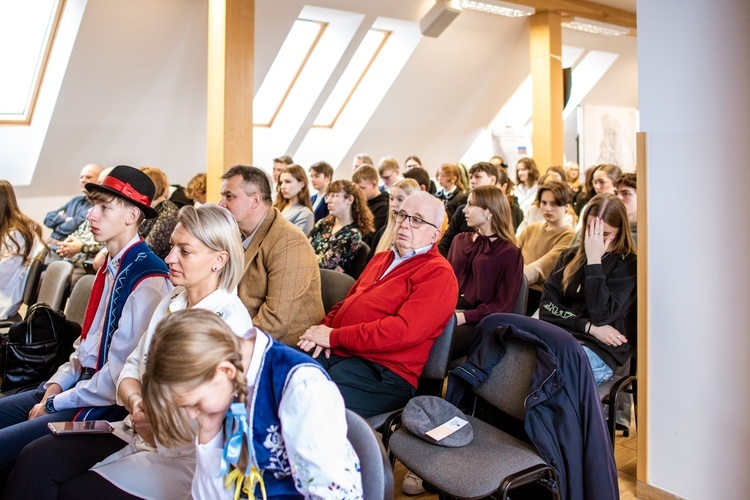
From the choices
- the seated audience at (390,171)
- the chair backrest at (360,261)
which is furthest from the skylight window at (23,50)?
the chair backrest at (360,261)

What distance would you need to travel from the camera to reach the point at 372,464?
4.36 ft

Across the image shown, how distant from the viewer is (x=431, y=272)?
2402mm

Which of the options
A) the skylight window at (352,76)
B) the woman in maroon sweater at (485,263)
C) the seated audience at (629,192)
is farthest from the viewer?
the skylight window at (352,76)

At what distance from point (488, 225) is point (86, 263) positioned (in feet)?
8.04

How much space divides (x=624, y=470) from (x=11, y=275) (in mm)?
2888

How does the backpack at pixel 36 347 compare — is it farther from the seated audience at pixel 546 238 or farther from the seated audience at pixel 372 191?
the seated audience at pixel 372 191

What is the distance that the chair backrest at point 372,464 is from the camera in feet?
4.33

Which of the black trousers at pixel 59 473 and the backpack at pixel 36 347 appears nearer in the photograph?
the black trousers at pixel 59 473

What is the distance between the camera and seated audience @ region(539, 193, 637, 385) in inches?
101

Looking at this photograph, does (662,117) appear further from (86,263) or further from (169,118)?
(169,118)

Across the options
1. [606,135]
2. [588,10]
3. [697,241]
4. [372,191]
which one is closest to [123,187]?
[697,241]

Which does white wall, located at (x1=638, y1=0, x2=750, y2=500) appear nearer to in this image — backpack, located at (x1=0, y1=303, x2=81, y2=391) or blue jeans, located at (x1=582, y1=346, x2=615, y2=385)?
blue jeans, located at (x1=582, y1=346, x2=615, y2=385)

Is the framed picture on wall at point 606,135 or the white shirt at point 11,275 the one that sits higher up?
the framed picture on wall at point 606,135

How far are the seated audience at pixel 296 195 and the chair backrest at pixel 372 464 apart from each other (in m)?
3.14
